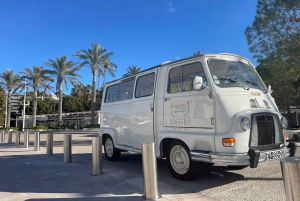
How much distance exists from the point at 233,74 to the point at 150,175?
2.68 m

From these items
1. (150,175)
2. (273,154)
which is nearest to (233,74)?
(273,154)

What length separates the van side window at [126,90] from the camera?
6945 millimetres

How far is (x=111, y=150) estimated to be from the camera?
7883 mm

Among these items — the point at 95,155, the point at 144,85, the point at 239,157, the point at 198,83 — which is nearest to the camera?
the point at 239,157

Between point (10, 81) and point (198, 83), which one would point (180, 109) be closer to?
point (198, 83)

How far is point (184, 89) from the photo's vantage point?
5184mm

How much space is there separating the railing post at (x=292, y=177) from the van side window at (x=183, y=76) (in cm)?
236

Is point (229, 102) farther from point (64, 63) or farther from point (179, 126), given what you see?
point (64, 63)

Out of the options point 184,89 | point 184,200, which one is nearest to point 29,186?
point 184,200

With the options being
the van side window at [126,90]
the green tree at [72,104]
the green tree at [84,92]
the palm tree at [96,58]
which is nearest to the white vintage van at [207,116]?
the van side window at [126,90]

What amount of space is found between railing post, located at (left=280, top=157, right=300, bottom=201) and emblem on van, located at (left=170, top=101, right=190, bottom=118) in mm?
2397

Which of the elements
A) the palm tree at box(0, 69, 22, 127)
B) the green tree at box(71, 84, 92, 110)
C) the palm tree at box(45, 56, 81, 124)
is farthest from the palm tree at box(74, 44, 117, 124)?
the green tree at box(71, 84, 92, 110)

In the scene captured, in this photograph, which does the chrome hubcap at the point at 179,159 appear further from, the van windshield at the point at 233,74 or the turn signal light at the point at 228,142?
the van windshield at the point at 233,74

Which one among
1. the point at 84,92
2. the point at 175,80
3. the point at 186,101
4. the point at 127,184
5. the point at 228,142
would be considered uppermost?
Answer: the point at 84,92
